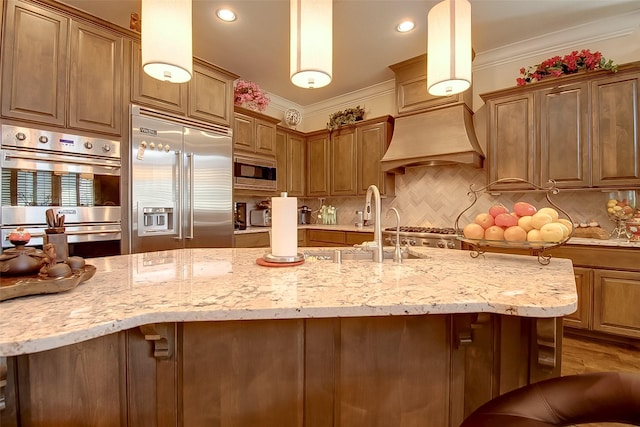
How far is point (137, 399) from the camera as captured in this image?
2.82 ft

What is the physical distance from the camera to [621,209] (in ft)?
8.68

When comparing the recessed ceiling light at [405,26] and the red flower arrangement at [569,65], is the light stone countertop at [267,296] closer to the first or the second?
the red flower arrangement at [569,65]

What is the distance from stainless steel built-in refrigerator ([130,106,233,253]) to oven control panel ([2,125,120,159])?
0.58ft

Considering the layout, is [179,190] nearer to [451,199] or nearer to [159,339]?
[159,339]

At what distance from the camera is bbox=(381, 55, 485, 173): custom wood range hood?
126 inches

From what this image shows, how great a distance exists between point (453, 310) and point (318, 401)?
53 cm

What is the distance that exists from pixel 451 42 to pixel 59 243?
1749mm

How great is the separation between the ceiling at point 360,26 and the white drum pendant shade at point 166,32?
1.71 metres

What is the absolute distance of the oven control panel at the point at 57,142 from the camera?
6.36ft

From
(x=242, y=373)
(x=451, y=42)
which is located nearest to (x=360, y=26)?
(x=451, y=42)

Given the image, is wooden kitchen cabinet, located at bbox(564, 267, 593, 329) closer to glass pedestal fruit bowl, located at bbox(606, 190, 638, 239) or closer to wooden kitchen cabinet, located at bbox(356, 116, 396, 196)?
glass pedestal fruit bowl, located at bbox(606, 190, 638, 239)

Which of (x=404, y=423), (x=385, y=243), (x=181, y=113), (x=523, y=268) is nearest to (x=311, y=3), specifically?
(x=523, y=268)

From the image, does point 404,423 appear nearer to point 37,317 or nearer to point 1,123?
point 37,317

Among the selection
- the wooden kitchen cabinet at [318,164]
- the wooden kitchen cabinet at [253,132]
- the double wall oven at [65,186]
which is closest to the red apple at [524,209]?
the double wall oven at [65,186]
